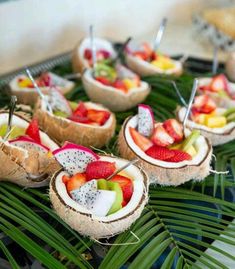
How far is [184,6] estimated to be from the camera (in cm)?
293

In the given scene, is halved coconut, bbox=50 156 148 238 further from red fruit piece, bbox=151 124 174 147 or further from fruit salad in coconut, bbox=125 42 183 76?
fruit salad in coconut, bbox=125 42 183 76

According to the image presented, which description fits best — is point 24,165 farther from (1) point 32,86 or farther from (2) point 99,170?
(1) point 32,86

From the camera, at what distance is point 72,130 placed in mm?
1288

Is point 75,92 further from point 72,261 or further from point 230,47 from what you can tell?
point 230,47

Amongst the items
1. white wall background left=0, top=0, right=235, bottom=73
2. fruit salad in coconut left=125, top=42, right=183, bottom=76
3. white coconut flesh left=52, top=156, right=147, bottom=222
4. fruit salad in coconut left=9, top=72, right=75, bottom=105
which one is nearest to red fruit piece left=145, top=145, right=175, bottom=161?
white coconut flesh left=52, top=156, right=147, bottom=222

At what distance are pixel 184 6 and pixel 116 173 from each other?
6.86ft

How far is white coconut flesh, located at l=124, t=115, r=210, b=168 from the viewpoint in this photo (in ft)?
3.81

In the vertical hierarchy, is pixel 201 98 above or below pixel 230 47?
above

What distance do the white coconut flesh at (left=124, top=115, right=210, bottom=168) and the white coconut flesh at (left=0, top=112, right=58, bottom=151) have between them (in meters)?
0.18

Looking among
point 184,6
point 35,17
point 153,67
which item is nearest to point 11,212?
point 153,67

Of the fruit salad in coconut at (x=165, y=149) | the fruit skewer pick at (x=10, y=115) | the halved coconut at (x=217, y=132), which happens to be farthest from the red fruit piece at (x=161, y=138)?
the fruit skewer pick at (x=10, y=115)

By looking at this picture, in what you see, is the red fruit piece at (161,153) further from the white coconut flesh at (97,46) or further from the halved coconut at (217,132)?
the white coconut flesh at (97,46)

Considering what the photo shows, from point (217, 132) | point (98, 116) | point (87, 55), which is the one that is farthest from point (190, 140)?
point (87, 55)

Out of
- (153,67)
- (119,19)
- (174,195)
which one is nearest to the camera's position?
(174,195)
